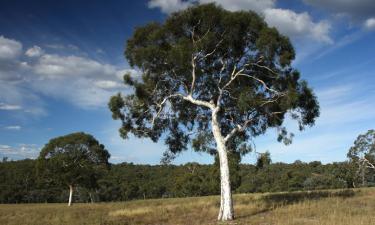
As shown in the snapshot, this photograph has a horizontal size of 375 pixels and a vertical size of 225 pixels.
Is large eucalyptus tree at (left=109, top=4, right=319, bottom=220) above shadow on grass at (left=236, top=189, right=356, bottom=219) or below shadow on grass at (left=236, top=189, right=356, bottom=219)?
above

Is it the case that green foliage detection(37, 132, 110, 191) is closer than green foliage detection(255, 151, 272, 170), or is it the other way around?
green foliage detection(255, 151, 272, 170)

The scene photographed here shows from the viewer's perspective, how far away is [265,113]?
2581 cm

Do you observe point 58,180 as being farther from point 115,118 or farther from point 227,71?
point 227,71

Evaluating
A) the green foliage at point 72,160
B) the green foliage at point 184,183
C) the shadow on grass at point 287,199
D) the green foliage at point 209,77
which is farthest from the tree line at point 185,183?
the green foliage at point 209,77

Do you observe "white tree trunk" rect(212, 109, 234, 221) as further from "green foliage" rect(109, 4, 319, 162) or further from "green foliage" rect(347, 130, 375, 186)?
"green foliage" rect(347, 130, 375, 186)

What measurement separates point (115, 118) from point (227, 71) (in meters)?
8.00

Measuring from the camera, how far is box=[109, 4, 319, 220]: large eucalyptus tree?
23.5 metres

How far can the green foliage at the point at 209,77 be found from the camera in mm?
23844

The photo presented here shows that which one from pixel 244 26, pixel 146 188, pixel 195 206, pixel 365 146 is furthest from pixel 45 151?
pixel 146 188

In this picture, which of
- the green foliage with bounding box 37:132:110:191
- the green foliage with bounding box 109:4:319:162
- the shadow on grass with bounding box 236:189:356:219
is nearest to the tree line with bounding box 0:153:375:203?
the green foliage with bounding box 37:132:110:191

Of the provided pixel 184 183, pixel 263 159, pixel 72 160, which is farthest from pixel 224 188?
pixel 184 183

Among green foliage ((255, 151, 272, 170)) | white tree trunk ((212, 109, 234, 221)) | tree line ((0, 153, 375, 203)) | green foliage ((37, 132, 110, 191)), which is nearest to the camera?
white tree trunk ((212, 109, 234, 221))

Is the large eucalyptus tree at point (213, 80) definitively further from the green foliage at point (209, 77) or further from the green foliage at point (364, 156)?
the green foliage at point (364, 156)

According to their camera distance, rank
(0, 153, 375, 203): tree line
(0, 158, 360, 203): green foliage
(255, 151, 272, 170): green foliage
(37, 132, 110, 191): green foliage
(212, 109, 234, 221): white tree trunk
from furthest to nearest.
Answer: (0, 158, 360, 203): green foliage < (0, 153, 375, 203): tree line < (37, 132, 110, 191): green foliage < (255, 151, 272, 170): green foliage < (212, 109, 234, 221): white tree trunk
